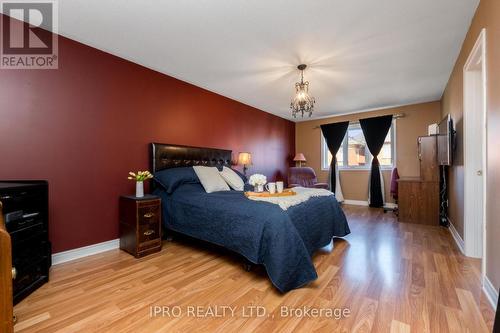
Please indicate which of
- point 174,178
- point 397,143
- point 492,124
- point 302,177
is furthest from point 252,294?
point 397,143

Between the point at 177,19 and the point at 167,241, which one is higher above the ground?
the point at 177,19

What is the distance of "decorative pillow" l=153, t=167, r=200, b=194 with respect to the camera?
2889mm

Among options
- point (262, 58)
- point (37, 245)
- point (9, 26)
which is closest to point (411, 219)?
point (262, 58)

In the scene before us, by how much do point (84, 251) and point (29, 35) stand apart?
7.56 ft

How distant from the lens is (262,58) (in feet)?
9.28

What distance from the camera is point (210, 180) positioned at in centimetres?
305

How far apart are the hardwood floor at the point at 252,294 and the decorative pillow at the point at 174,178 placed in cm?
81

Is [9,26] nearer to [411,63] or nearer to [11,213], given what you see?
Result: [11,213]

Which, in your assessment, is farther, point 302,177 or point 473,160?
point 302,177

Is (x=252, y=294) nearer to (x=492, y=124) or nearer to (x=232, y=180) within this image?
(x=232, y=180)

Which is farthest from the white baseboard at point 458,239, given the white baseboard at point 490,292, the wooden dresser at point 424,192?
the white baseboard at point 490,292

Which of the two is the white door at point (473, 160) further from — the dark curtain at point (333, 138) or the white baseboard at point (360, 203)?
the dark curtain at point (333, 138)

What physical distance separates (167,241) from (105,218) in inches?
31.8

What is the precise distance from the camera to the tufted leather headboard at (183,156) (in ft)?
10.2
